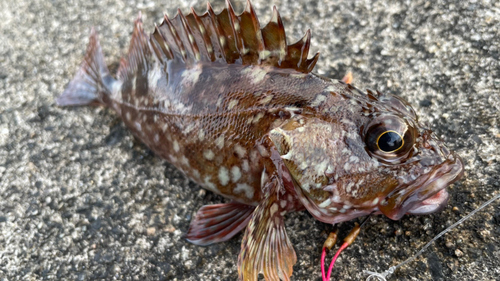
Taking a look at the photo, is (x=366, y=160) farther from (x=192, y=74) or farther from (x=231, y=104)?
(x=192, y=74)

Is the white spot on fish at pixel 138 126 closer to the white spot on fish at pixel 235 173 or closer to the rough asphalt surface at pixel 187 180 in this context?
the rough asphalt surface at pixel 187 180

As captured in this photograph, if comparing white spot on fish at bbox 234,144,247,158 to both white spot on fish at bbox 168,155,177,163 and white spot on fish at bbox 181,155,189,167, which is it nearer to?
white spot on fish at bbox 181,155,189,167

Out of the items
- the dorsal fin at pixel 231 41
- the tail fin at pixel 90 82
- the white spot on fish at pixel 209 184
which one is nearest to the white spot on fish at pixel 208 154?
the white spot on fish at pixel 209 184

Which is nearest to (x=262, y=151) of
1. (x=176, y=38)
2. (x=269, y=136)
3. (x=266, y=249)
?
(x=269, y=136)

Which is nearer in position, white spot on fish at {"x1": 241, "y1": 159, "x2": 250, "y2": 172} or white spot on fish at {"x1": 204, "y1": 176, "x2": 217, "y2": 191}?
white spot on fish at {"x1": 241, "y1": 159, "x2": 250, "y2": 172}

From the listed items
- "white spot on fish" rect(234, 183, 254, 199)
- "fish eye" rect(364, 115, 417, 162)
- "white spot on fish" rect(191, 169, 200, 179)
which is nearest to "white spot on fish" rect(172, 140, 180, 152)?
"white spot on fish" rect(191, 169, 200, 179)
